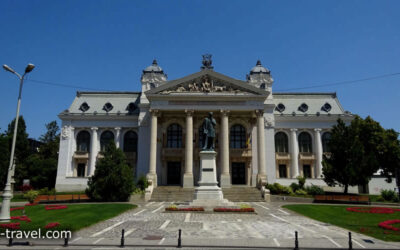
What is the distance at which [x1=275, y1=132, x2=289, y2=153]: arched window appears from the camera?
2045 inches

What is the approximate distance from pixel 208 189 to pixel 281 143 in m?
30.4

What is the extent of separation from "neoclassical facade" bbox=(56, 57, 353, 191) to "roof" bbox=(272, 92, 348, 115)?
0.18 meters

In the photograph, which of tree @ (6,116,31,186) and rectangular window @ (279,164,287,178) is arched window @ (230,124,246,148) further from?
tree @ (6,116,31,186)

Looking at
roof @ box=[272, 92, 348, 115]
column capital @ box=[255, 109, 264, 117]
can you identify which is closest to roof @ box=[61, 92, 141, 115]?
column capital @ box=[255, 109, 264, 117]

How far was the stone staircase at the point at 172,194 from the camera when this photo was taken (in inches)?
1401

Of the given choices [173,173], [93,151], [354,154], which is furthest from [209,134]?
[93,151]

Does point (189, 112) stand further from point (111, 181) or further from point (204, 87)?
point (111, 181)

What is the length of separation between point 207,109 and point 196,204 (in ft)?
69.5

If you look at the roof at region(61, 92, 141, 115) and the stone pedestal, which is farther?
the roof at region(61, 92, 141, 115)

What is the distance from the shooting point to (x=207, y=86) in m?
44.1

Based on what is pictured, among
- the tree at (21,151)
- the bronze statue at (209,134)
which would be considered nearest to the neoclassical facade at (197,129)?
the tree at (21,151)

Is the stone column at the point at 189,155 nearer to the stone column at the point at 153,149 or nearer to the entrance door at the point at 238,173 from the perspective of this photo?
the stone column at the point at 153,149

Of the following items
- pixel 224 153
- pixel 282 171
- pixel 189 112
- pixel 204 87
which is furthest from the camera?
pixel 282 171

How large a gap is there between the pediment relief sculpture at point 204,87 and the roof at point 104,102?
505 inches
